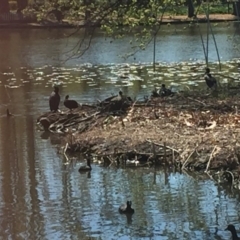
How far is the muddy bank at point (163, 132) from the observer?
12.1 metres

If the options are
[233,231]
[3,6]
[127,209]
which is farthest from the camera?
[3,6]

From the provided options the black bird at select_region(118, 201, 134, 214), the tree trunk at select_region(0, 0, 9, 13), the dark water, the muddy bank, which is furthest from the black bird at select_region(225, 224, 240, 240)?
the tree trunk at select_region(0, 0, 9, 13)

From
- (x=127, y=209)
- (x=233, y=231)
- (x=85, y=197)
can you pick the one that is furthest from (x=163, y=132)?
(x=233, y=231)

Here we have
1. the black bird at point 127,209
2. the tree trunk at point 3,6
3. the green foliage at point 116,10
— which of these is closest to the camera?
the black bird at point 127,209

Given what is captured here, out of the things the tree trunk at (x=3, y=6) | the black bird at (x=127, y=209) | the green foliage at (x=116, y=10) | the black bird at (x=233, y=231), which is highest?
the green foliage at (x=116, y=10)

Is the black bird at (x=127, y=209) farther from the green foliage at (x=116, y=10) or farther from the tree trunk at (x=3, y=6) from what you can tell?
the tree trunk at (x=3, y=6)

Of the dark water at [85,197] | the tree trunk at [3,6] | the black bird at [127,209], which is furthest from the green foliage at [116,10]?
the tree trunk at [3,6]

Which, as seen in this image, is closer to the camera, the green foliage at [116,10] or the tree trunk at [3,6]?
the green foliage at [116,10]

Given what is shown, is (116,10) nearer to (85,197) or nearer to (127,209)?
(85,197)

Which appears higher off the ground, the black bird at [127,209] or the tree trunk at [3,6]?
the black bird at [127,209]

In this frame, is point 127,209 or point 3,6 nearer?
point 127,209

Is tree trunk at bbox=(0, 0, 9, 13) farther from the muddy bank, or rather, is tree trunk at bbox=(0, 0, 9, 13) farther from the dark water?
the muddy bank

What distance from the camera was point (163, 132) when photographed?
13.5 metres

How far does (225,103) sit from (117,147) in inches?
133
